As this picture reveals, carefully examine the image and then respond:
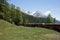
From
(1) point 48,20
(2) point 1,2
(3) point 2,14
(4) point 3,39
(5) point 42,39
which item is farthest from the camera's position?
(1) point 48,20

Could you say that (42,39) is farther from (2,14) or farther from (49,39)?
(2,14)

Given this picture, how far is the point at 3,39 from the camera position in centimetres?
2550

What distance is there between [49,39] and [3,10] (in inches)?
1758

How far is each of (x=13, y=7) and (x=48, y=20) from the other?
24.4 metres

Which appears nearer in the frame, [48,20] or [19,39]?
[19,39]

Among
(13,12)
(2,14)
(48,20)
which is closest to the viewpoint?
(2,14)

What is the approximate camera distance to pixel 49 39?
1102 inches

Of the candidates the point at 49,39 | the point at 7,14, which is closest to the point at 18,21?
the point at 7,14

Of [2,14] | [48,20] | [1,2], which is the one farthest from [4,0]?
[48,20]

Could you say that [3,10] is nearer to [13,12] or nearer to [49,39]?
[13,12]

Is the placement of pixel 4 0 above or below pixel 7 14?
above

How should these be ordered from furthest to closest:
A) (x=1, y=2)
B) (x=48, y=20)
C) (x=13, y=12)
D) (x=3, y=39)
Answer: (x=48, y=20)
(x=13, y=12)
(x=1, y=2)
(x=3, y=39)

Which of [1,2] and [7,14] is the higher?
[1,2]

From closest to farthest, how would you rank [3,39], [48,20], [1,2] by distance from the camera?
[3,39], [1,2], [48,20]
